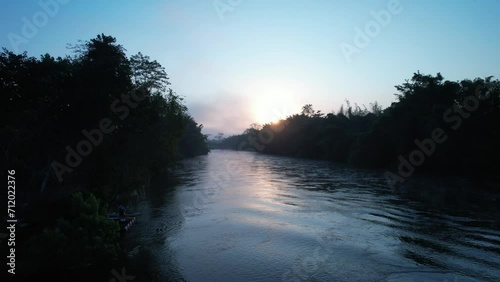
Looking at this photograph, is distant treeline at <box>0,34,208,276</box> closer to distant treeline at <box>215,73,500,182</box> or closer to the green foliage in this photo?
the green foliage

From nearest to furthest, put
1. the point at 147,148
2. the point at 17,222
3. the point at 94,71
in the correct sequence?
the point at 17,222 < the point at 94,71 < the point at 147,148

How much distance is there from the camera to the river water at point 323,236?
15.9 metres

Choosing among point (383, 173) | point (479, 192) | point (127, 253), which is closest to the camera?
point (127, 253)

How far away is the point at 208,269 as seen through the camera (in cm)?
1655

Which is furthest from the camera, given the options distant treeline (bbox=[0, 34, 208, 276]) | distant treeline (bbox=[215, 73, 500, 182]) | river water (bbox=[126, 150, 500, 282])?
distant treeline (bbox=[215, 73, 500, 182])

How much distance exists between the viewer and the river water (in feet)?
52.2

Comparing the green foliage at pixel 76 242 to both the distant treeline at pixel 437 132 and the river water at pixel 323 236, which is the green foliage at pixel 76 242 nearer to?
the river water at pixel 323 236

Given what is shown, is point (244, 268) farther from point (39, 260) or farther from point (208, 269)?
point (39, 260)

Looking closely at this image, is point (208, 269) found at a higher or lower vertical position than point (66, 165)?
lower

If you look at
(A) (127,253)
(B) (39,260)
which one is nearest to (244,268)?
(A) (127,253)

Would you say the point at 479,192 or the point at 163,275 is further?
the point at 479,192

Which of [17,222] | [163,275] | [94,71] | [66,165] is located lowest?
[163,275]

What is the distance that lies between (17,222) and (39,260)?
694 cm

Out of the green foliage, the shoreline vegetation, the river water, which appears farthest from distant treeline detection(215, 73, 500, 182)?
the green foliage
